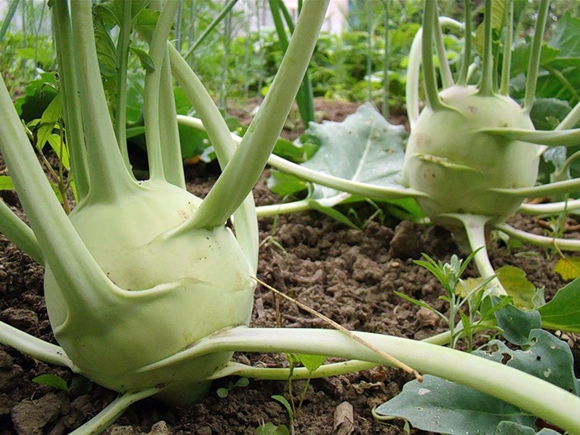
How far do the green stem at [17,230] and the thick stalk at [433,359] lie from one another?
19 cm

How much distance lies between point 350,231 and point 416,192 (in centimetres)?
19

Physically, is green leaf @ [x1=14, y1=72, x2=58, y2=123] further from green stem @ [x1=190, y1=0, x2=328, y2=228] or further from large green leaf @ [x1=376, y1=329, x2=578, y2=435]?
large green leaf @ [x1=376, y1=329, x2=578, y2=435]

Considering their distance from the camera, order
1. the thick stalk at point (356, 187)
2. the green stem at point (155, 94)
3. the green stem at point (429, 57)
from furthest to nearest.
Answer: the thick stalk at point (356, 187) < the green stem at point (429, 57) < the green stem at point (155, 94)

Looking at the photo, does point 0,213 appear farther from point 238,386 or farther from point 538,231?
point 538,231

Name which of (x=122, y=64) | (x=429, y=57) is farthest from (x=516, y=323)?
(x=429, y=57)

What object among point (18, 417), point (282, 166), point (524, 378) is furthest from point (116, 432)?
point (282, 166)

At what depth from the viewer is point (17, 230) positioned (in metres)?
0.62

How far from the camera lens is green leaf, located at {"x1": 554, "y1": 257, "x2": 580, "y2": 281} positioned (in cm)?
103

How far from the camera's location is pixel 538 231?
1354mm

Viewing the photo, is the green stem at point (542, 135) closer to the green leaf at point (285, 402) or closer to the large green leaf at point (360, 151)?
the large green leaf at point (360, 151)

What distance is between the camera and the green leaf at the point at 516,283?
935 mm

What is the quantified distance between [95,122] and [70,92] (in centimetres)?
7

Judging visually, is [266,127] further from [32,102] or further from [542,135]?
[32,102]

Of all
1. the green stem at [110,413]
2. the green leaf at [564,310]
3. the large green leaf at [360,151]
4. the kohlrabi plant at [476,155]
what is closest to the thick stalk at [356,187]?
the kohlrabi plant at [476,155]
